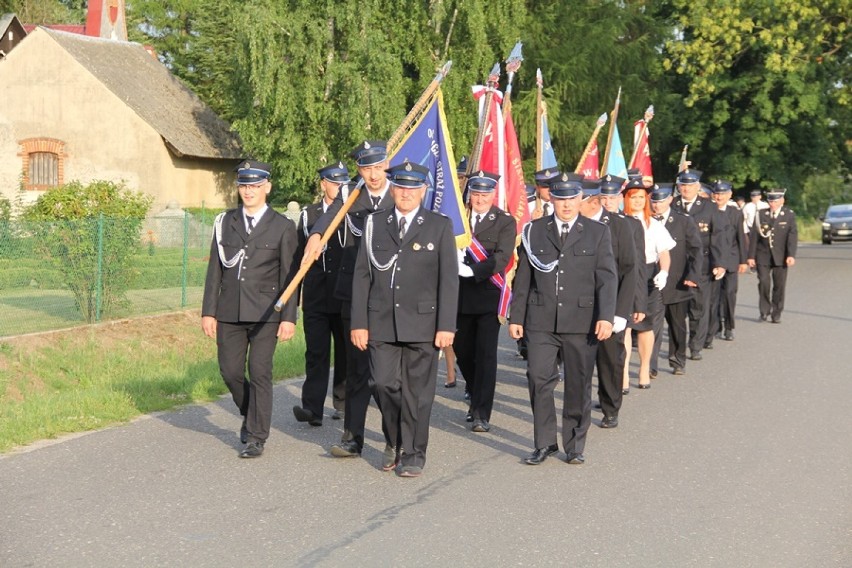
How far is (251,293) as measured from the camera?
8.61 metres

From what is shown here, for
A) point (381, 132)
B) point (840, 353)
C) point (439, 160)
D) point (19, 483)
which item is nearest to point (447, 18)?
point (381, 132)

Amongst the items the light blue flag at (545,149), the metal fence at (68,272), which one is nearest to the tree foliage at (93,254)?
the metal fence at (68,272)

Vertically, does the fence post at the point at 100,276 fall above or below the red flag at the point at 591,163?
below

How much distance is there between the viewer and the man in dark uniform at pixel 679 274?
13234 mm

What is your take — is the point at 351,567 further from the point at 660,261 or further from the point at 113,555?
the point at 660,261

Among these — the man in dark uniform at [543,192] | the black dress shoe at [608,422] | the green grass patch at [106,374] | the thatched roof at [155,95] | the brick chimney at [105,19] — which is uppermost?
the brick chimney at [105,19]

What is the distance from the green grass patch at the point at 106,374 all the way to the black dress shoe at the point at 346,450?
2.20 meters

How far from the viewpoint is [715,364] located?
13.8m

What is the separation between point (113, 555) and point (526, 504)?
234 centimetres

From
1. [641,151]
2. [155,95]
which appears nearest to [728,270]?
[641,151]

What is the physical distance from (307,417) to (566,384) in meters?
2.18

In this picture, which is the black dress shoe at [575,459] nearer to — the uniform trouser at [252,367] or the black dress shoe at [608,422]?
the black dress shoe at [608,422]

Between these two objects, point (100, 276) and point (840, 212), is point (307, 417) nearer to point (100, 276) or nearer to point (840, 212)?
point (100, 276)

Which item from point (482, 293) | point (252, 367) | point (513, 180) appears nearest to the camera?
point (252, 367)
